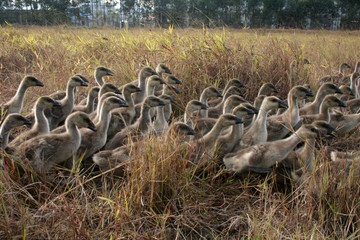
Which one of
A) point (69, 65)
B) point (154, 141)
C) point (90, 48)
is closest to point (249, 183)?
point (154, 141)

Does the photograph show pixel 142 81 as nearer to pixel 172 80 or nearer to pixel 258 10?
pixel 172 80

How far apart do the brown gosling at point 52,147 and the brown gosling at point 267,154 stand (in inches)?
83.2

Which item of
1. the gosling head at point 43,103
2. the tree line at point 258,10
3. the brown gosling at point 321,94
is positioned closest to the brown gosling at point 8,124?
the gosling head at point 43,103

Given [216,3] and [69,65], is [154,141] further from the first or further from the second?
[216,3]

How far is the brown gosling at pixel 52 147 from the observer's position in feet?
12.8

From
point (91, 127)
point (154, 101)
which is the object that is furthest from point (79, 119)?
point (154, 101)

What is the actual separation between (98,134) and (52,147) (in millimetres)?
767

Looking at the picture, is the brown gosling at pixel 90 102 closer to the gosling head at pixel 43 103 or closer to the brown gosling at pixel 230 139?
the gosling head at pixel 43 103

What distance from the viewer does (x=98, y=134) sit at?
4688 mm

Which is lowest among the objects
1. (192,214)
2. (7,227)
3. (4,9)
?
(192,214)

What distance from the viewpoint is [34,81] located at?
5.79m

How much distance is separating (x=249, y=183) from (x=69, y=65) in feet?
23.4

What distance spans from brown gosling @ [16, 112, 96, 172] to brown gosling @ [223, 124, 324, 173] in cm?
211

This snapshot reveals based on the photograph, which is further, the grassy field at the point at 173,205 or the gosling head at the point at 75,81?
the gosling head at the point at 75,81
